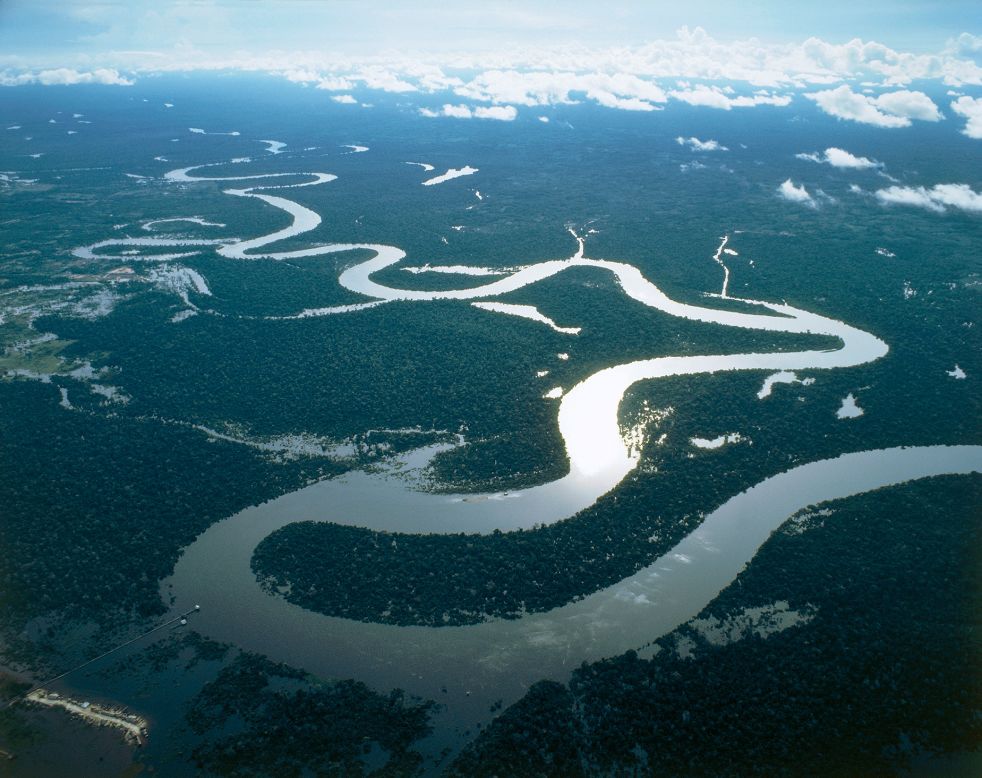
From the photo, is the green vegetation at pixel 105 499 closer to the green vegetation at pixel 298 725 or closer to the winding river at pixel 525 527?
the winding river at pixel 525 527

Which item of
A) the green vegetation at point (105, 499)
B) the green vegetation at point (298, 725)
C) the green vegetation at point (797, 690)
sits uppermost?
the green vegetation at point (797, 690)

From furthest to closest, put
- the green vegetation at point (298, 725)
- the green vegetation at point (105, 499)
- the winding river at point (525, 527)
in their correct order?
the green vegetation at point (105, 499)
the winding river at point (525, 527)
the green vegetation at point (298, 725)

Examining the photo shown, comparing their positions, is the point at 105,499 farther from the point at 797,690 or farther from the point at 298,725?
the point at 797,690

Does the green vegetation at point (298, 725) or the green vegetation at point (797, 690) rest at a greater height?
the green vegetation at point (797, 690)

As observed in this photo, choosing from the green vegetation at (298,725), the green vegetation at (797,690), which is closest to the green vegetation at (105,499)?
the green vegetation at (298,725)

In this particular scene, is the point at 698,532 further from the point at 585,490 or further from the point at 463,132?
the point at 463,132

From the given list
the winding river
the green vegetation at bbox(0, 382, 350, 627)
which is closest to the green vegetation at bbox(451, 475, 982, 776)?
the winding river

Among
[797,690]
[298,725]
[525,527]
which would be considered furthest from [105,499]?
[797,690]
